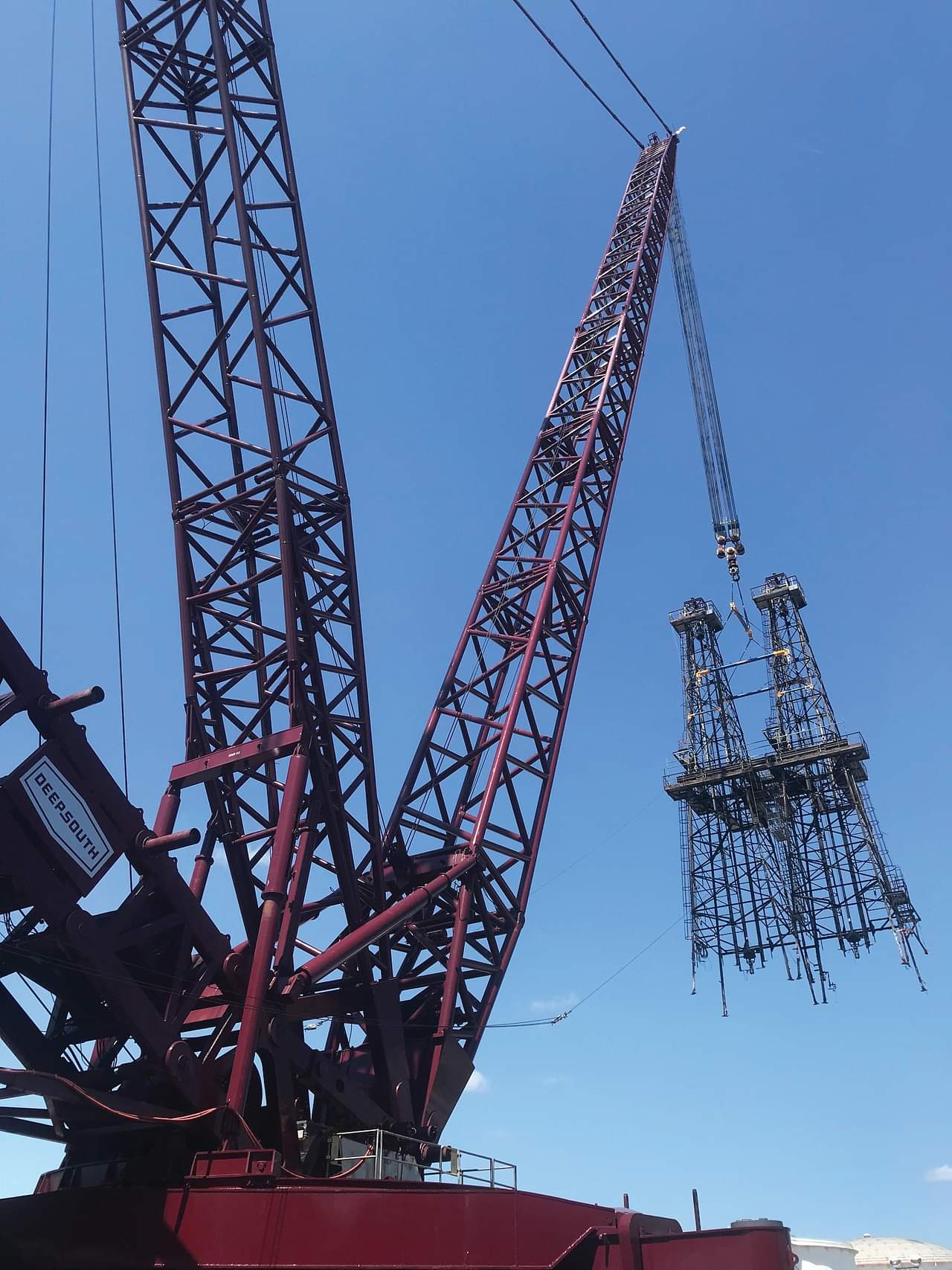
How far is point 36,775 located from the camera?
14.1m

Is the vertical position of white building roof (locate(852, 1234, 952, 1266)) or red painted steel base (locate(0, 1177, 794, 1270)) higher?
white building roof (locate(852, 1234, 952, 1266))

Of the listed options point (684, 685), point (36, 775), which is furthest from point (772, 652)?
point (36, 775)

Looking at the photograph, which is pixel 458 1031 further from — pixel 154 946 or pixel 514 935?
pixel 154 946

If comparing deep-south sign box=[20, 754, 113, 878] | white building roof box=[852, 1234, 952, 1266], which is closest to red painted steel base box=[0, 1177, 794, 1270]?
deep-south sign box=[20, 754, 113, 878]

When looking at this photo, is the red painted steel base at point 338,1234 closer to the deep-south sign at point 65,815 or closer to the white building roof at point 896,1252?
the deep-south sign at point 65,815

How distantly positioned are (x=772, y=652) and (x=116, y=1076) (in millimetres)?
42244

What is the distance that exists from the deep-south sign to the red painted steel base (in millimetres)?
4826

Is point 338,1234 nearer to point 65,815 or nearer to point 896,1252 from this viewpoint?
point 65,815

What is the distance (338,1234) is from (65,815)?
262 inches

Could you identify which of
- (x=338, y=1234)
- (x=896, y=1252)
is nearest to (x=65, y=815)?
(x=338, y=1234)

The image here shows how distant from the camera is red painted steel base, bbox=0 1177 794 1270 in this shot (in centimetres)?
1405

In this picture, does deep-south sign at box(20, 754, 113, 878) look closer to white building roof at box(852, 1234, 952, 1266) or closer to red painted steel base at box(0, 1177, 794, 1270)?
red painted steel base at box(0, 1177, 794, 1270)

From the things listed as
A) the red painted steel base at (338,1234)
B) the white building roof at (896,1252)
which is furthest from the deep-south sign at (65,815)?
the white building roof at (896,1252)

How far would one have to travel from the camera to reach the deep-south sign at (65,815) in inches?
552
